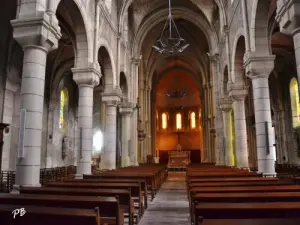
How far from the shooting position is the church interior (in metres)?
4.48

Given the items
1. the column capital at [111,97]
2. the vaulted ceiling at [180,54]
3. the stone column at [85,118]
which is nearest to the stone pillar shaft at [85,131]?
the stone column at [85,118]

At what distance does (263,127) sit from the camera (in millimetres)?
10211

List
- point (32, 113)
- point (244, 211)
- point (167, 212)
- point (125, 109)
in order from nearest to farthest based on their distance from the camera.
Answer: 1. point (244, 211)
2. point (32, 113)
3. point (167, 212)
4. point (125, 109)

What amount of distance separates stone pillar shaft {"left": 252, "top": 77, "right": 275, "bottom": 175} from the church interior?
1.5 inches

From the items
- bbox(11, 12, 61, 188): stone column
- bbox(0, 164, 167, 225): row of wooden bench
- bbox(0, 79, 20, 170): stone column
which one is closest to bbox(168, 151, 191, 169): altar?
bbox(0, 79, 20, 170): stone column

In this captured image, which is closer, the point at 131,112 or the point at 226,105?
the point at 226,105

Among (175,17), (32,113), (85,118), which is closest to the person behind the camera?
(32,113)

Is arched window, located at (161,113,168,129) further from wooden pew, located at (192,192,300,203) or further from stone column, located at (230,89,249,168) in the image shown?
wooden pew, located at (192,192,300,203)

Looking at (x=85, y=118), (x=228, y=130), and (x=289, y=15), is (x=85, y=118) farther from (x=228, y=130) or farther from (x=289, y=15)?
(x=228, y=130)

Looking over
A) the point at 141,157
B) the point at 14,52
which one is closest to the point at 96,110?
the point at 141,157

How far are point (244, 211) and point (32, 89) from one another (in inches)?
239

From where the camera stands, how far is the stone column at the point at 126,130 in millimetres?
19516

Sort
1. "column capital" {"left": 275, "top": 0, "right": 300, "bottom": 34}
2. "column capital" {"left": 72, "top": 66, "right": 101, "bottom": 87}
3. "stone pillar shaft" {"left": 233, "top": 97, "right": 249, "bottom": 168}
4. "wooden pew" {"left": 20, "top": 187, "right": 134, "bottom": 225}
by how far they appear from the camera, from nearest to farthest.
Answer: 1. "wooden pew" {"left": 20, "top": 187, "right": 134, "bottom": 225}
2. "column capital" {"left": 275, "top": 0, "right": 300, "bottom": 34}
3. "column capital" {"left": 72, "top": 66, "right": 101, "bottom": 87}
4. "stone pillar shaft" {"left": 233, "top": 97, "right": 249, "bottom": 168}

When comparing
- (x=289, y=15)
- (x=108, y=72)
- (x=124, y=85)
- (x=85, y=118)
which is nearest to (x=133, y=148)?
(x=124, y=85)
